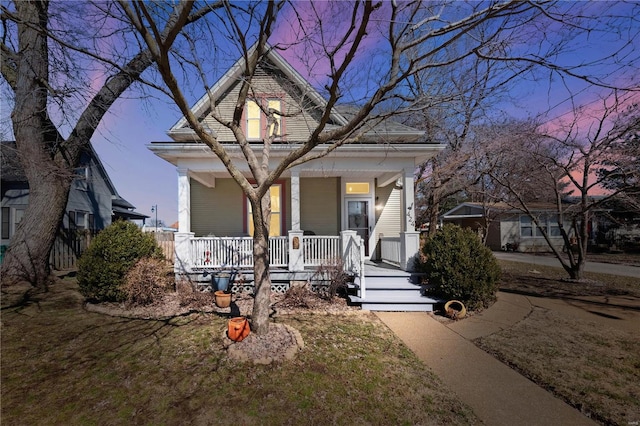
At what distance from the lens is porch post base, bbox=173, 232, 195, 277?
7.66 meters

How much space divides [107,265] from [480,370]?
772 centimetres

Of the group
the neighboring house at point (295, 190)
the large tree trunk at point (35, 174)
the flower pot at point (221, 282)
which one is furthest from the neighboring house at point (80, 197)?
the flower pot at point (221, 282)

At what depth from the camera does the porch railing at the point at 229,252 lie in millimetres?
7832

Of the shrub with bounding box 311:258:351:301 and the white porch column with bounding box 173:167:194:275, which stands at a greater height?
the white porch column with bounding box 173:167:194:275

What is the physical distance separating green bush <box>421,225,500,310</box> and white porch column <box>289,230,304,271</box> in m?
3.38

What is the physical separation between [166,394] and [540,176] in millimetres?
13691

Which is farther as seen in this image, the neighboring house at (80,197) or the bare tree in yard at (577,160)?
the neighboring house at (80,197)

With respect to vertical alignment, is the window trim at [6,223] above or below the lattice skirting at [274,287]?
above

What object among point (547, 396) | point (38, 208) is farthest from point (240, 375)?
point (38, 208)

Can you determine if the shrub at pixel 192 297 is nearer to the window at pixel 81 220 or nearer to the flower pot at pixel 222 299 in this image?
the flower pot at pixel 222 299

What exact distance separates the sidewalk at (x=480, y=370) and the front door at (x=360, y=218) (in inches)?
161

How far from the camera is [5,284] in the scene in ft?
23.3

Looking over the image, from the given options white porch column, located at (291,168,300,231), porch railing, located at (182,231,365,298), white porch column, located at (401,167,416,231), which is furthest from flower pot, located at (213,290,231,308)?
white porch column, located at (401,167,416,231)

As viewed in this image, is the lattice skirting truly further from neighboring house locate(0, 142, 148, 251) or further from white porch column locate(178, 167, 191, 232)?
neighboring house locate(0, 142, 148, 251)
